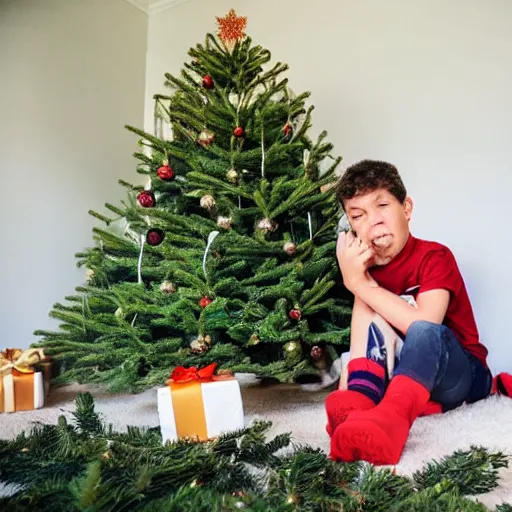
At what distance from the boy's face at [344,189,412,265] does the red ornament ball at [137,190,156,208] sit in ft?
1.54

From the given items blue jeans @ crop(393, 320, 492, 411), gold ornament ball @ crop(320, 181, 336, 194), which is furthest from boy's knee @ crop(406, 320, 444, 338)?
gold ornament ball @ crop(320, 181, 336, 194)

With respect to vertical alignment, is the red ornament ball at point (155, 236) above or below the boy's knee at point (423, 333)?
above

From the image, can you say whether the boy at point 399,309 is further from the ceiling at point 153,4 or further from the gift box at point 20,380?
the ceiling at point 153,4

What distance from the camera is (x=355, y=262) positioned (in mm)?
1110

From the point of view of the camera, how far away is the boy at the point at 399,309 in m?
0.93

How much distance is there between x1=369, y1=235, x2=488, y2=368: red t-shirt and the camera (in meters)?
1.09

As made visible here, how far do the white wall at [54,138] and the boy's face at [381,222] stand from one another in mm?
1191

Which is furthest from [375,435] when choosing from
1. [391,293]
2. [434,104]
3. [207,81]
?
[434,104]

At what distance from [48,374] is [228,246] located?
54cm

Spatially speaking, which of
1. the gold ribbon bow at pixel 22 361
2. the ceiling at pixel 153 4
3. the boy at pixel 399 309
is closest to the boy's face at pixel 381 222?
the boy at pixel 399 309

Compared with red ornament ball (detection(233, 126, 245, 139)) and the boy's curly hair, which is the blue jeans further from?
red ornament ball (detection(233, 126, 245, 139))

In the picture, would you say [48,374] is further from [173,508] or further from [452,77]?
[452,77]

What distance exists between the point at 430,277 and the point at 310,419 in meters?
0.38

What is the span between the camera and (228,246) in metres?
1.16
